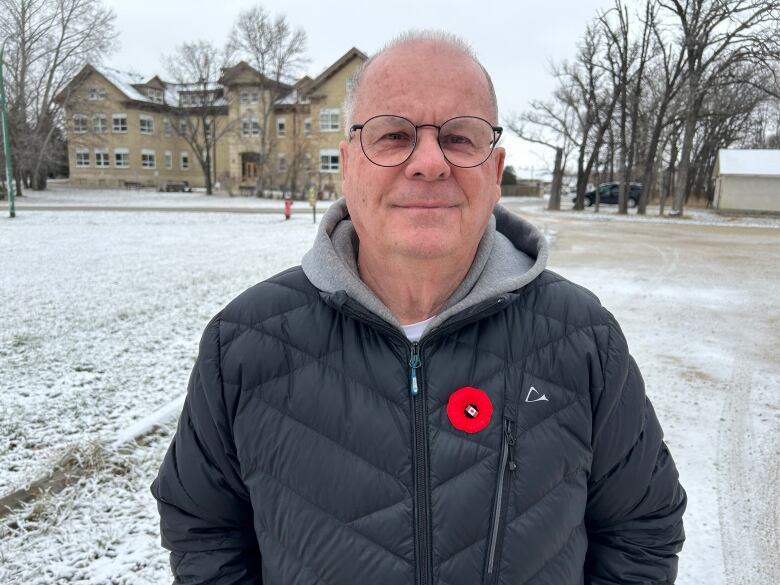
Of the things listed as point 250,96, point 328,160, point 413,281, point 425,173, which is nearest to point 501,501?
point 413,281

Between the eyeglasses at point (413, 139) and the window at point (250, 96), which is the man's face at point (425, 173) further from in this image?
the window at point (250, 96)

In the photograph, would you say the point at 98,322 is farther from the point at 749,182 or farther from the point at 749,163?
the point at 749,163

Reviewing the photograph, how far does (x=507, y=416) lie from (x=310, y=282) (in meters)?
0.68

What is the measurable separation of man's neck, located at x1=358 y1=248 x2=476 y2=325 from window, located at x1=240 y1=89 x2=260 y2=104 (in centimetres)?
5197

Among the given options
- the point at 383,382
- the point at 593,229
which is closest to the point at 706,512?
the point at 383,382

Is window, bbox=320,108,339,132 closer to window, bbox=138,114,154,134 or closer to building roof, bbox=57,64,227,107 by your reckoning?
building roof, bbox=57,64,227,107

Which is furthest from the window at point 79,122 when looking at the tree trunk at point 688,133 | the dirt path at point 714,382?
the dirt path at point 714,382

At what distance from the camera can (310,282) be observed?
1684 mm

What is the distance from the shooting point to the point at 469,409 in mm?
1445

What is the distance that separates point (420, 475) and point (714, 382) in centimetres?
501

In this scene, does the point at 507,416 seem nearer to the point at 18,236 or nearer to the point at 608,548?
the point at 608,548

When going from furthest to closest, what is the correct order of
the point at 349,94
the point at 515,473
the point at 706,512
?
the point at 706,512 → the point at 349,94 → the point at 515,473

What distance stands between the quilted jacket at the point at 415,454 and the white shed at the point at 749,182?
44.4 meters

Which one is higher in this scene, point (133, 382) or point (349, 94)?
point (349, 94)
